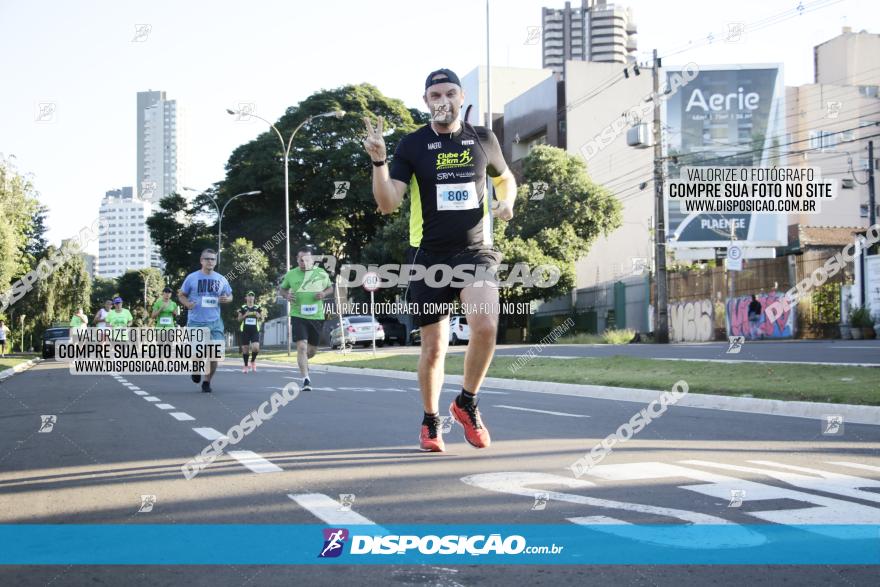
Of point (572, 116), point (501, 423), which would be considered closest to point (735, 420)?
point (501, 423)

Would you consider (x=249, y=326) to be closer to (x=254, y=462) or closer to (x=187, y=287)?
(x=187, y=287)

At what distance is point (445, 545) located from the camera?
3.67m

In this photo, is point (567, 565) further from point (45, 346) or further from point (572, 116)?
point (572, 116)

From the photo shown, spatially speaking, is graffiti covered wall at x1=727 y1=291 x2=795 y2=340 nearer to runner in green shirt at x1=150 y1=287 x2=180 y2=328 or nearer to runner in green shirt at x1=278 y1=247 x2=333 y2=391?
runner in green shirt at x1=150 y1=287 x2=180 y2=328

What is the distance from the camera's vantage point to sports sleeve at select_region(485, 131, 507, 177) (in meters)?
5.93

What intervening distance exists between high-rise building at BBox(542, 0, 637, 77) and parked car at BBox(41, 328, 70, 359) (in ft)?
493

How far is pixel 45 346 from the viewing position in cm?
4228

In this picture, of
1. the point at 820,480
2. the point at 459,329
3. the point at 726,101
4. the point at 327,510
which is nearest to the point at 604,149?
the point at 726,101

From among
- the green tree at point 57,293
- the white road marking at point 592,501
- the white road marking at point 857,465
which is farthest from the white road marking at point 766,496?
the green tree at point 57,293

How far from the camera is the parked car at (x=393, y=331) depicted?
5016cm

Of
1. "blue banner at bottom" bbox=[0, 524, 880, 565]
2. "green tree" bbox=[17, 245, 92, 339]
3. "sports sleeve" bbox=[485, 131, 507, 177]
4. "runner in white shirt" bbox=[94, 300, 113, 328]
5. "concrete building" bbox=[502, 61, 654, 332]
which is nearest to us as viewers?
"blue banner at bottom" bbox=[0, 524, 880, 565]

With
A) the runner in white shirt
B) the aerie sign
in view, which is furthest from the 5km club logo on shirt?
the aerie sign

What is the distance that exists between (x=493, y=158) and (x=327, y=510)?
2563 millimetres

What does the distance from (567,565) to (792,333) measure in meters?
34.4
